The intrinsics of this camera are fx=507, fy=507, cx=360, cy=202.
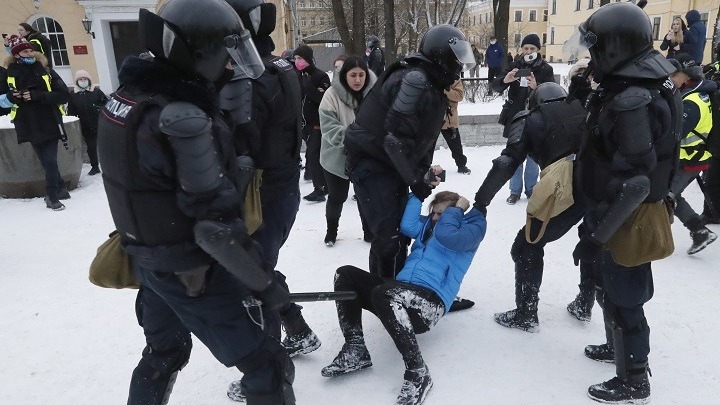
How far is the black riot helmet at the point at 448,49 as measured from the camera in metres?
3.07

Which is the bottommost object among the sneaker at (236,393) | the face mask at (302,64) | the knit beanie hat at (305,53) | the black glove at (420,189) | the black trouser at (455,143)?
the sneaker at (236,393)

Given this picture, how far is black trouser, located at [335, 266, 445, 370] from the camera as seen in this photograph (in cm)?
268

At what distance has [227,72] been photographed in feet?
6.48

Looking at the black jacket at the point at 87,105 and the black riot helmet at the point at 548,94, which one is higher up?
the black riot helmet at the point at 548,94

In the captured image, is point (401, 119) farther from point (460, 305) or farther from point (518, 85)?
point (518, 85)

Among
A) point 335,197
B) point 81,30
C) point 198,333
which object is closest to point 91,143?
point 335,197

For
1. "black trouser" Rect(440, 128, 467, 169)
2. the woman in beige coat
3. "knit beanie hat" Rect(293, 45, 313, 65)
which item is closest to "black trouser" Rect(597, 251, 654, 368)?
the woman in beige coat

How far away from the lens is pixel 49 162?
616 centimetres

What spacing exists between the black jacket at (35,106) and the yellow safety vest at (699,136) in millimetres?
6722

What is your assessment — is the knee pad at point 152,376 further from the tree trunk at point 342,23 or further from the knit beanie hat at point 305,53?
the tree trunk at point 342,23

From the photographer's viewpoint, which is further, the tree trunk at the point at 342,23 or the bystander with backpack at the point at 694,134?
the tree trunk at the point at 342,23

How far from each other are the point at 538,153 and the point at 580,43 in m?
0.81

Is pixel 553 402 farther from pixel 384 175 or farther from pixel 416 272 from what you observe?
pixel 384 175

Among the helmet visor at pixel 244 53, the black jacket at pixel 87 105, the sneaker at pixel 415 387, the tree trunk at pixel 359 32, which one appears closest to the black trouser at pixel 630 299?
the sneaker at pixel 415 387
